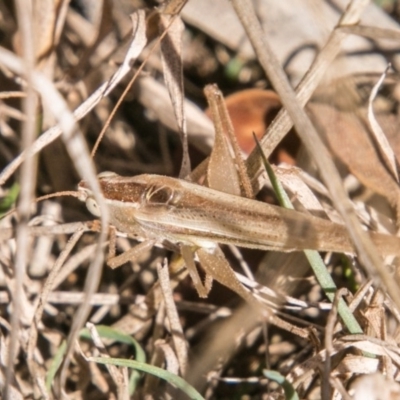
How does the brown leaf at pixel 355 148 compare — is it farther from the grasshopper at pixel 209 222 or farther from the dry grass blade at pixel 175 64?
the dry grass blade at pixel 175 64

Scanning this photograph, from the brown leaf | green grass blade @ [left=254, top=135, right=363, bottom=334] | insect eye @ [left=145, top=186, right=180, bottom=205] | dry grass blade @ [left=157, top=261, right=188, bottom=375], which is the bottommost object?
dry grass blade @ [left=157, top=261, right=188, bottom=375]

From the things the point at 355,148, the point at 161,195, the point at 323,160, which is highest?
the point at 323,160

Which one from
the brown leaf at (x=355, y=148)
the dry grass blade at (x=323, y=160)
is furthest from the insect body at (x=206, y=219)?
the brown leaf at (x=355, y=148)

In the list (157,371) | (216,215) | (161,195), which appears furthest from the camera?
(161,195)

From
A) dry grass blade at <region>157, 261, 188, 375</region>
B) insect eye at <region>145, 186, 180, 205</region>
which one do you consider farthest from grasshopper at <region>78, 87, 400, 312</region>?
dry grass blade at <region>157, 261, 188, 375</region>

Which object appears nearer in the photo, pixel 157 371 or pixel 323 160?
pixel 323 160

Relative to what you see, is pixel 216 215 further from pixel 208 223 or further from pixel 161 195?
pixel 161 195

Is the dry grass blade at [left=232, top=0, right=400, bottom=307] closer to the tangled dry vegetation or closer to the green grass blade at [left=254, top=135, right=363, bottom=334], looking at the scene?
the tangled dry vegetation

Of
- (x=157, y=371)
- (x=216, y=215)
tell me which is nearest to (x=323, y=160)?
(x=216, y=215)

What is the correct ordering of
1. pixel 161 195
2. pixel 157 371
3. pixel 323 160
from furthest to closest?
pixel 161 195, pixel 157 371, pixel 323 160
